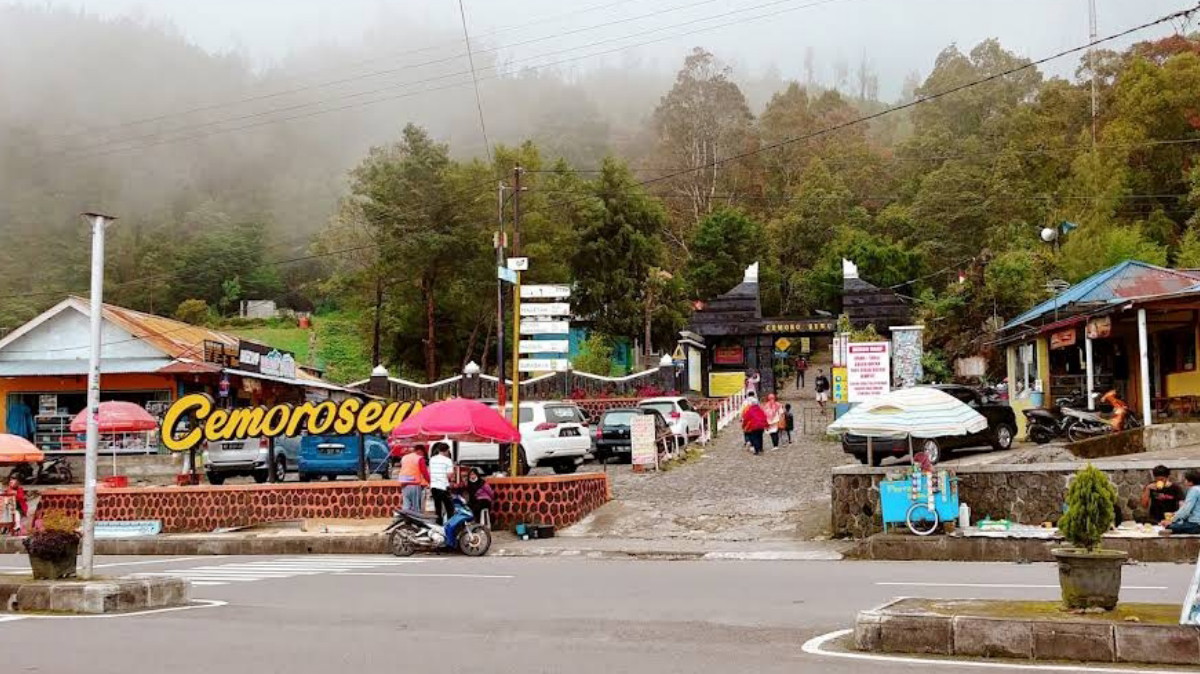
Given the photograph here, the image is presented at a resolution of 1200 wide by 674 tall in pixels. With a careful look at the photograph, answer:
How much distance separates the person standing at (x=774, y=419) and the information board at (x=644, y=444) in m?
4.50

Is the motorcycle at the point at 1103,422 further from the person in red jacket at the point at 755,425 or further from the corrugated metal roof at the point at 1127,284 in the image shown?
the person in red jacket at the point at 755,425

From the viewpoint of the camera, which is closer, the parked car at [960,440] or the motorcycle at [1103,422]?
the parked car at [960,440]

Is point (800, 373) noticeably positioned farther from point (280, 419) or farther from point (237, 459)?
point (280, 419)

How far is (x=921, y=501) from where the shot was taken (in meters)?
16.0

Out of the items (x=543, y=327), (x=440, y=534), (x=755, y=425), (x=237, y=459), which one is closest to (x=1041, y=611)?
(x=440, y=534)

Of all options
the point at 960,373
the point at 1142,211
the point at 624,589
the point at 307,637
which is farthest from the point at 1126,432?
the point at 1142,211

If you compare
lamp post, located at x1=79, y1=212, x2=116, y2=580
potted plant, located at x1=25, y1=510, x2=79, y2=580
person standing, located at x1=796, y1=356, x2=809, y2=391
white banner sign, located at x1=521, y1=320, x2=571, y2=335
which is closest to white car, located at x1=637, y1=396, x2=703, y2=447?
white banner sign, located at x1=521, y1=320, x2=571, y2=335

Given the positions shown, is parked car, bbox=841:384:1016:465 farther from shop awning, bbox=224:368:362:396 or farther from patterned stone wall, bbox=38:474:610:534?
shop awning, bbox=224:368:362:396

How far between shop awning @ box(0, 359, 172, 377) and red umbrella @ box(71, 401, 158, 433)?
877 centimetres

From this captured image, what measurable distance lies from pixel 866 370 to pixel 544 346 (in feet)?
26.7

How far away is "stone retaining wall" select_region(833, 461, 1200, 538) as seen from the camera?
52.7 ft

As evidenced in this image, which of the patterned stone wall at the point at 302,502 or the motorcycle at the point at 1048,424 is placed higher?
the motorcycle at the point at 1048,424

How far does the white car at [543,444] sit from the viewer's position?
→ 25250 mm

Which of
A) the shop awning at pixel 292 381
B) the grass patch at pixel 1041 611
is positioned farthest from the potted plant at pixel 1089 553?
the shop awning at pixel 292 381
